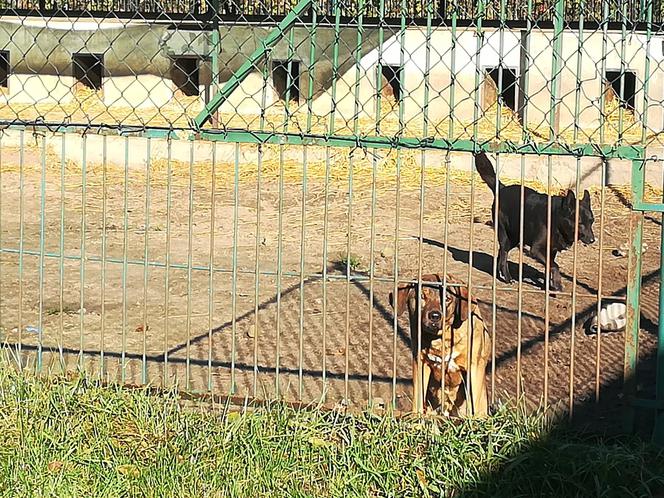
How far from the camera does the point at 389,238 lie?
9266 mm

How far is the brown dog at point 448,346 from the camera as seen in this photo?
435 cm

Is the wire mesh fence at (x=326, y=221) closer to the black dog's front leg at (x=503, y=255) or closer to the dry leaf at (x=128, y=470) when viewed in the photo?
the black dog's front leg at (x=503, y=255)

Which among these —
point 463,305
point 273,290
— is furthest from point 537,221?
point 463,305

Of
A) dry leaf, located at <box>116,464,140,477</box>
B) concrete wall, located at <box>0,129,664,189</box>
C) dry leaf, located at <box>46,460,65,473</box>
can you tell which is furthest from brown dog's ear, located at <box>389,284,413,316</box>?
concrete wall, located at <box>0,129,664,189</box>

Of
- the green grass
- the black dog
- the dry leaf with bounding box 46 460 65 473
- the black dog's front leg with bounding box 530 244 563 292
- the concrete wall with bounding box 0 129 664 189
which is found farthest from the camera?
the concrete wall with bounding box 0 129 664 189

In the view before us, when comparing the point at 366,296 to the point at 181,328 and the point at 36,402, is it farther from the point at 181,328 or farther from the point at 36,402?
the point at 36,402

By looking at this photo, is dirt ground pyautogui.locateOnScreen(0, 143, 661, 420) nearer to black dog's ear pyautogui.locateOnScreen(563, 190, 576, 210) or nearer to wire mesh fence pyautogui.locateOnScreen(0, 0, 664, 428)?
wire mesh fence pyautogui.locateOnScreen(0, 0, 664, 428)

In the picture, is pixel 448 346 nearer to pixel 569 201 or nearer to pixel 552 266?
pixel 569 201

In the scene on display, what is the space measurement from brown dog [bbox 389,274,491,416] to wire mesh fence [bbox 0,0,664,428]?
2 cm

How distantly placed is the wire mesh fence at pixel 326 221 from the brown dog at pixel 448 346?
25mm

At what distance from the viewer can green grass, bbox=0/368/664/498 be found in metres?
3.77

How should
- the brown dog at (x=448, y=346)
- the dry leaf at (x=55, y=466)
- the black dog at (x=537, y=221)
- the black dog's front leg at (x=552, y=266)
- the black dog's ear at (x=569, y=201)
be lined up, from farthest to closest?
the black dog's front leg at (x=552, y=266)
the black dog at (x=537, y=221)
the black dog's ear at (x=569, y=201)
the brown dog at (x=448, y=346)
the dry leaf at (x=55, y=466)

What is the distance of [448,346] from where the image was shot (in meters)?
4.60

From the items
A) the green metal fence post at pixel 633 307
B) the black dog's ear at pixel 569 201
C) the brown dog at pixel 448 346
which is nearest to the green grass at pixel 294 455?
the green metal fence post at pixel 633 307
